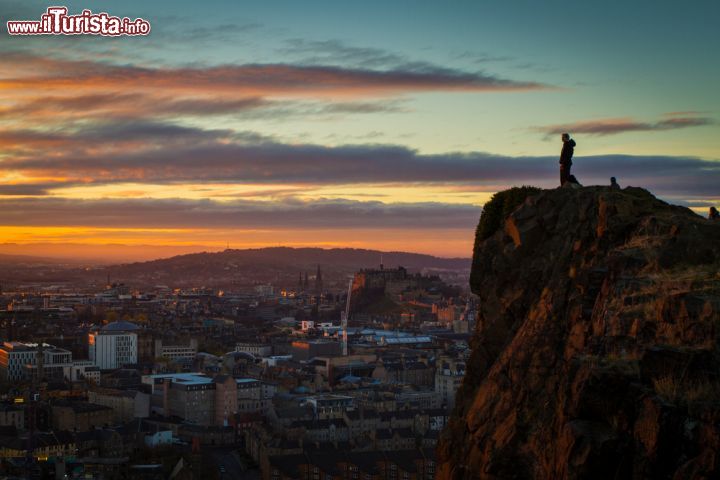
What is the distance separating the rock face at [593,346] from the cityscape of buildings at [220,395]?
104 ft

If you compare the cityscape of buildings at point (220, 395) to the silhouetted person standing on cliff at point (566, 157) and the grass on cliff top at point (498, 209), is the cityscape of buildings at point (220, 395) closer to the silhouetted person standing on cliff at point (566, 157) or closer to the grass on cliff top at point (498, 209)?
the grass on cliff top at point (498, 209)

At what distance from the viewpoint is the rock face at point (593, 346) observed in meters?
10.5

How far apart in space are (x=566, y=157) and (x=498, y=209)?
166cm

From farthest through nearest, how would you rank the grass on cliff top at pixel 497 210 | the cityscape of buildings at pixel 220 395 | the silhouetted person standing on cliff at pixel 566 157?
the cityscape of buildings at pixel 220 395, the grass on cliff top at pixel 497 210, the silhouetted person standing on cliff at pixel 566 157

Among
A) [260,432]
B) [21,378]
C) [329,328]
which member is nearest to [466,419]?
[260,432]

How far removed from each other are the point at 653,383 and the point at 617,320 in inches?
52.4

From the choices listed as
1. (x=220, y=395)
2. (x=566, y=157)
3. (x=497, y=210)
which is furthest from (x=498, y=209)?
(x=220, y=395)

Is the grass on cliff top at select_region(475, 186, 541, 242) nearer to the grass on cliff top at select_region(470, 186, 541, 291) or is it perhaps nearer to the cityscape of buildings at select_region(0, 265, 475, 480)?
the grass on cliff top at select_region(470, 186, 541, 291)

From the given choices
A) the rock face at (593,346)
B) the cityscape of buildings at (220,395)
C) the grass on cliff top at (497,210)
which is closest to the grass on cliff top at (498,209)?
the grass on cliff top at (497,210)

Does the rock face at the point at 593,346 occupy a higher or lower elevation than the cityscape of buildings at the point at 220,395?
higher

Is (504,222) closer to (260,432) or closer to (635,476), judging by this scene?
(635,476)

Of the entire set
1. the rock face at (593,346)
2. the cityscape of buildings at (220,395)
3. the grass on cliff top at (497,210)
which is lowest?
the cityscape of buildings at (220,395)

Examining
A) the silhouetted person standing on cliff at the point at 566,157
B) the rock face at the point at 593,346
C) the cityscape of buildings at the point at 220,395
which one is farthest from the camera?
the cityscape of buildings at the point at 220,395

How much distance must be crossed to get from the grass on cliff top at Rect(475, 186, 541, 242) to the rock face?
1.64 ft
